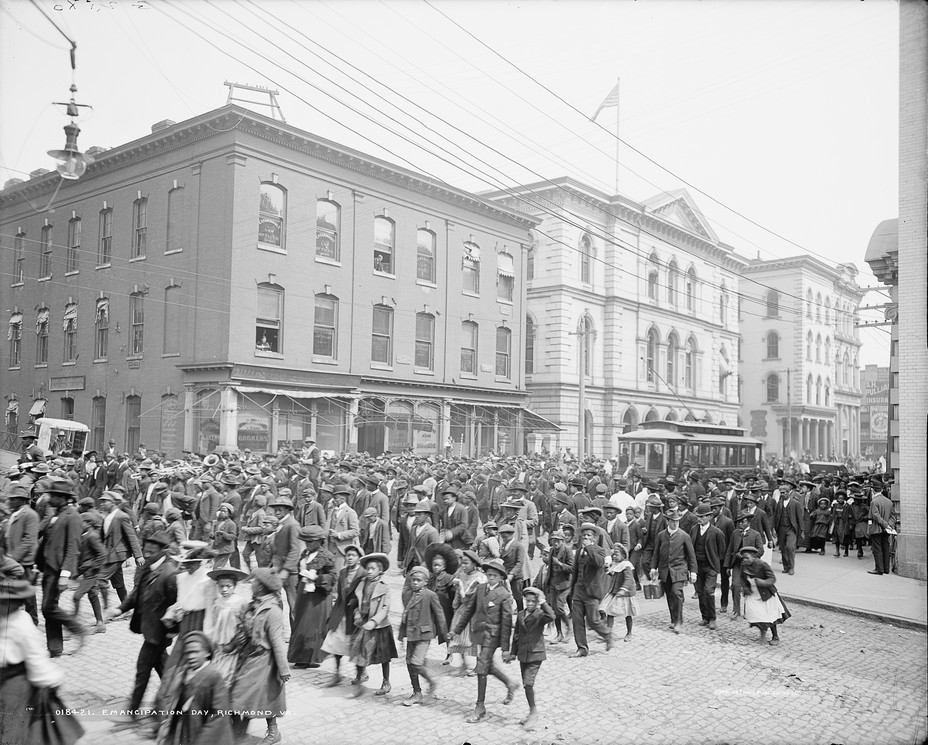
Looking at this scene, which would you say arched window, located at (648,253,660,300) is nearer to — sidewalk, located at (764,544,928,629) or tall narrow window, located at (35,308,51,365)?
sidewalk, located at (764,544,928,629)

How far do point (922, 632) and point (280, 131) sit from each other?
26500 mm

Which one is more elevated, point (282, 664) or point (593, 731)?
point (282, 664)

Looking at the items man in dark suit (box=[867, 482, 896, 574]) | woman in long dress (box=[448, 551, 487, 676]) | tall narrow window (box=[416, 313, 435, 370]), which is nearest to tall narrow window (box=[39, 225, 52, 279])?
tall narrow window (box=[416, 313, 435, 370])

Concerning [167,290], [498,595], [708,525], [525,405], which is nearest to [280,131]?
[167,290]

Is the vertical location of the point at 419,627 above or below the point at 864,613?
above

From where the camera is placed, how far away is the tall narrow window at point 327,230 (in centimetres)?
3180

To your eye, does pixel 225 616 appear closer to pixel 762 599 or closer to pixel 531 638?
pixel 531 638

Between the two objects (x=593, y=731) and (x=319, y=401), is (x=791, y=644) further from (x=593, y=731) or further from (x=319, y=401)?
(x=319, y=401)

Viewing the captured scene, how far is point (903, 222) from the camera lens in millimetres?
14539

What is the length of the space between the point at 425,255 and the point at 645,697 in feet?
97.7

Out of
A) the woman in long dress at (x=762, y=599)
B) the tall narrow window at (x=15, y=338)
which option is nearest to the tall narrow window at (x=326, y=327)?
the tall narrow window at (x=15, y=338)

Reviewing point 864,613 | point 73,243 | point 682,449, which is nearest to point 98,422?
point 73,243

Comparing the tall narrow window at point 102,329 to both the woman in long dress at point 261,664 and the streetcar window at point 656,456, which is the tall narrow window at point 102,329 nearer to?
the streetcar window at point 656,456

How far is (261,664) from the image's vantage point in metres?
6.67
